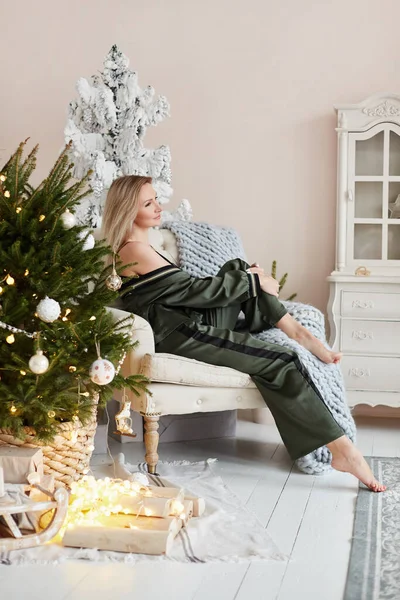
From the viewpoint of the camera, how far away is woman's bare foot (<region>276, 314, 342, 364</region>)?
3.22 m

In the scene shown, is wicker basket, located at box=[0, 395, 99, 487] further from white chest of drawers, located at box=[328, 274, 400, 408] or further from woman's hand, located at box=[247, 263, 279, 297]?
white chest of drawers, located at box=[328, 274, 400, 408]

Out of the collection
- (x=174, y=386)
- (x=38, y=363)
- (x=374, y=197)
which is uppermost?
(x=374, y=197)

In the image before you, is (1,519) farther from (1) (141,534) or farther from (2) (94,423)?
(2) (94,423)

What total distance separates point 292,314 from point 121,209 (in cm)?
84

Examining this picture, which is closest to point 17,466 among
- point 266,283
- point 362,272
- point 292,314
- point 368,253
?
point 266,283

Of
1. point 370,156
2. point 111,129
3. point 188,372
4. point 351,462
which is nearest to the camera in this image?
point 351,462

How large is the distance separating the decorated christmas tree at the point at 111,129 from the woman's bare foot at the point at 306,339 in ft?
3.20

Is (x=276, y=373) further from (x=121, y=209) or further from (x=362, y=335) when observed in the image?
(x=362, y=335)

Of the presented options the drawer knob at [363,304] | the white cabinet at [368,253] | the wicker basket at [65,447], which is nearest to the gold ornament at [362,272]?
the white cabinet at [368,253]

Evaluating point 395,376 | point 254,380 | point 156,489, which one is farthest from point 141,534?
point 395,376

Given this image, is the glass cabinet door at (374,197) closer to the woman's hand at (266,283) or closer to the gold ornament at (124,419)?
the woman's hand at (266,283)

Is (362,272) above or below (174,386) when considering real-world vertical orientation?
above

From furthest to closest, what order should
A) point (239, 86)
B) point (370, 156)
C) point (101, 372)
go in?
point (239, 86)
point (370, 156)
point (101, 372)

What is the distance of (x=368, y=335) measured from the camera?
3.81 meters
